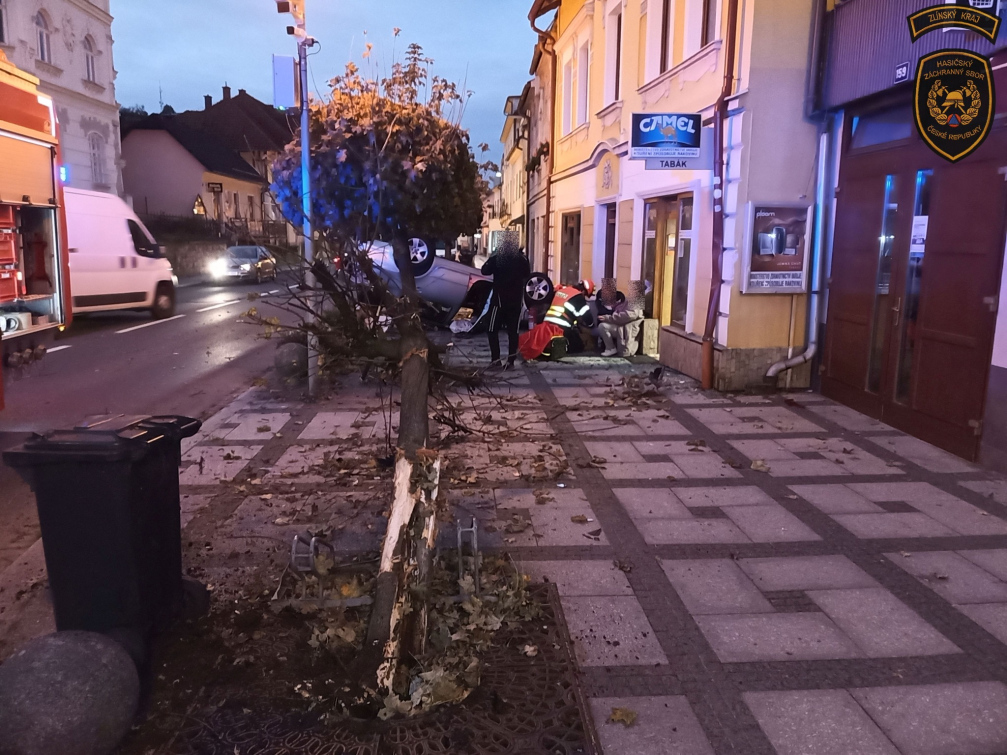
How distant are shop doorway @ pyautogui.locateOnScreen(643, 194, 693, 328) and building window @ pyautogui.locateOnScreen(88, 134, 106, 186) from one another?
24638 mm

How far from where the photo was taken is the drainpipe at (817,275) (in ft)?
29.9

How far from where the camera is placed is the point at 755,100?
9000 mm

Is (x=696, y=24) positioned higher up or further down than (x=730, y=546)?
higher up

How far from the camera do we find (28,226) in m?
8.52

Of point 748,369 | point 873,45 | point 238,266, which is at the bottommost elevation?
point 748,369

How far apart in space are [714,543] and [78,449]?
12.0ft

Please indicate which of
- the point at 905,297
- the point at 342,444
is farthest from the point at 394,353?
the point at 905,297

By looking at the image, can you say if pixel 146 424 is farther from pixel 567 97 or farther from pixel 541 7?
pixel 541 7

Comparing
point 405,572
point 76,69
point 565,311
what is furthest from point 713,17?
point 76,69

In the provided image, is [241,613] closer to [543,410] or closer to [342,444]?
[342,444]

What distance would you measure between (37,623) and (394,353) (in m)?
2.31

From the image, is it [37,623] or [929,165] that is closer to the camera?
[37,623]

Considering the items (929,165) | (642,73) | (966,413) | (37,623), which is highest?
(642,73)

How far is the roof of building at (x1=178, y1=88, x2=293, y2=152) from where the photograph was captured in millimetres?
56250
